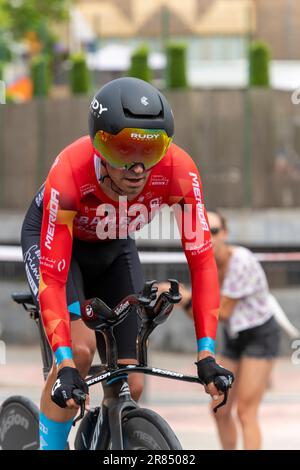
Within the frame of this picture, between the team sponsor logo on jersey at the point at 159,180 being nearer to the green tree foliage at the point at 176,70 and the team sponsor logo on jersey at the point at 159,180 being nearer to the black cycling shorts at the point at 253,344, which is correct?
the black cycling shorts at the point at 253,344

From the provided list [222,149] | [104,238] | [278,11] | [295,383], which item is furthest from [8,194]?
[278,11]

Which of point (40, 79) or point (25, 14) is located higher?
point (25, 14)

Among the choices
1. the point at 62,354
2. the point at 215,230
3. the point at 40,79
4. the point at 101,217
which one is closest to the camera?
the point at 62,354

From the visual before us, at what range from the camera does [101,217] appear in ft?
18.8

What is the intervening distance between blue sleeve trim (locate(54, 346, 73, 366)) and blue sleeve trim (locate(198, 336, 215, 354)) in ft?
1.84

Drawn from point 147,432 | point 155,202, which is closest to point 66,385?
point 147,432

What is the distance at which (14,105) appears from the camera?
1692cm

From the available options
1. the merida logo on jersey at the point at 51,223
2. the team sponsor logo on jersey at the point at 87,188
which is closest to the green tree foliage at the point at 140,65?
the team sponsor logo on jersey at the point at 87,188

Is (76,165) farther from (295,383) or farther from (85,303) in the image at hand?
(295,383)

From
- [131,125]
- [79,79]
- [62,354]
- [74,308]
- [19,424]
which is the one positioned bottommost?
[19,424]

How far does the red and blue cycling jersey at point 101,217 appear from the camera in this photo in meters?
5.46

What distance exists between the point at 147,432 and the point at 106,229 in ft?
3.66

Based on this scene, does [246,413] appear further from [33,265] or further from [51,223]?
[51,223]

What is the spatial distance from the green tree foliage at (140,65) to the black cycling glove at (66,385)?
11827mm
